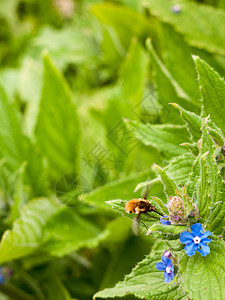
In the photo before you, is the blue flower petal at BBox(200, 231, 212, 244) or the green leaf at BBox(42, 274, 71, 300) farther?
the green leaf at BBox(42, 274, 71, 300)

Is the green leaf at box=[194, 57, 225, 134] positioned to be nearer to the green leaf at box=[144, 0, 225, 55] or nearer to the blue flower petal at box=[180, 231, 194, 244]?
the blue flower petal at box=[180, 231, 194, 244]

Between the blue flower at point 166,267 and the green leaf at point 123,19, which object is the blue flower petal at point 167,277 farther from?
the green leaf at point 123,19

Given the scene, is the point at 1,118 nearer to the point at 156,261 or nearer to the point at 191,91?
the point at 191,91

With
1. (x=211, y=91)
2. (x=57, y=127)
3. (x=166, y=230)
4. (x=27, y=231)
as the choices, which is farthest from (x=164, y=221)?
(x=57, y=127)

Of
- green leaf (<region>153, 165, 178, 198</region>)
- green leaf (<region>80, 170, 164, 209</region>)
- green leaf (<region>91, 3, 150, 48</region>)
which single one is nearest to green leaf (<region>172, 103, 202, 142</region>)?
green leaf (<region>153, 165, 178, 198</region>)

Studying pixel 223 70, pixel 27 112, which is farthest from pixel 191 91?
pixel 27 112

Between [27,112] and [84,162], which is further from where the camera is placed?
[27,112]
